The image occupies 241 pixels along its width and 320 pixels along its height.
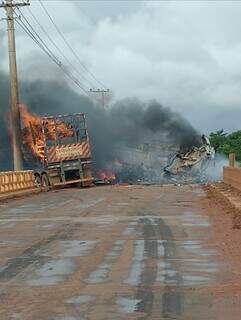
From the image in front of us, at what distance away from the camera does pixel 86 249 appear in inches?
473

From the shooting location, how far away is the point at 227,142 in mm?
93125

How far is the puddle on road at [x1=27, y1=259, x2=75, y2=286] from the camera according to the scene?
889 cm

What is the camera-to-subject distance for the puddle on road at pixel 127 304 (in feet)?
23.6

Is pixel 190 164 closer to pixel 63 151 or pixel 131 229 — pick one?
pixel 63 151

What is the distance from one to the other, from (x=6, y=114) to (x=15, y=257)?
3743 centimetres

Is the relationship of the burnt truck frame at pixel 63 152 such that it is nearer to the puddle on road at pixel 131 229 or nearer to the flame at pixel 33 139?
the flame at pixel 33 139

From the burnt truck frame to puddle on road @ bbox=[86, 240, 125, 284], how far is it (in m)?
26.7

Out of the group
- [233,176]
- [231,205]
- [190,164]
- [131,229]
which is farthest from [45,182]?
[131,229]

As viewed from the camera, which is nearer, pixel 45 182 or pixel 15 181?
pixel 15 181

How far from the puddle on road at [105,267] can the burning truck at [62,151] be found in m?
26.6

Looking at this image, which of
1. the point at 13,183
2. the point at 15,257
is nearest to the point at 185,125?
the point at 13,183

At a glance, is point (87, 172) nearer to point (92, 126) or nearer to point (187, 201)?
point (92, 126)

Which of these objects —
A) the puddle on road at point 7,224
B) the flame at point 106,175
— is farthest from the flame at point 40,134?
the puddle on road at point 7,224

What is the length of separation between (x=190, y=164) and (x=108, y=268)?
40256 millimetres
